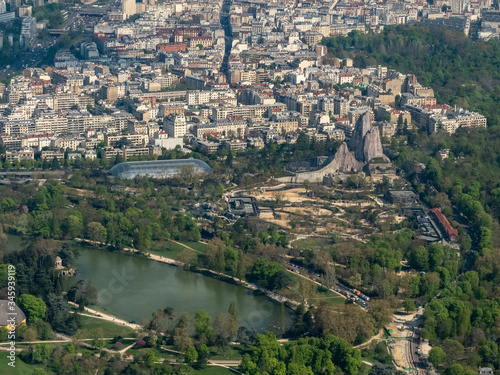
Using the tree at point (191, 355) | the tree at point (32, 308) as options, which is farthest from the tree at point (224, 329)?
the tree at point (32, 308)

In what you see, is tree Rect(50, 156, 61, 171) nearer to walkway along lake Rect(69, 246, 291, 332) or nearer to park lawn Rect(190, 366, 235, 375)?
walkway along lake Rect(69, 246, 291, 332)

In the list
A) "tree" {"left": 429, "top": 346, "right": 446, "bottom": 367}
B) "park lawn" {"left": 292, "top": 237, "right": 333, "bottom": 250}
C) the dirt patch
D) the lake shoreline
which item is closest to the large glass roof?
the dirt patch

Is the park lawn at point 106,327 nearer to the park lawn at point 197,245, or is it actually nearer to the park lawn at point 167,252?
the park lawn at point 167,252

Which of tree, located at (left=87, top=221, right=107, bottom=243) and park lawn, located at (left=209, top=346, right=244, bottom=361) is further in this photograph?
tree, located at (left=87, top=221, right=107, bottom=243)

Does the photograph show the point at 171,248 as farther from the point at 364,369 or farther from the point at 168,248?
the point at 364,369

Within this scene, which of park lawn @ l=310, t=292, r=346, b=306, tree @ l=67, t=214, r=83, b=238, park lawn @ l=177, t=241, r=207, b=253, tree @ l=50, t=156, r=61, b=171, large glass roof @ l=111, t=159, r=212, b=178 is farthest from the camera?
tree @ l=50, t=156, r=61, b=171

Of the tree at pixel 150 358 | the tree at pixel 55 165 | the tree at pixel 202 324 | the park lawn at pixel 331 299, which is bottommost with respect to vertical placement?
the park lawn at pixel 331 299

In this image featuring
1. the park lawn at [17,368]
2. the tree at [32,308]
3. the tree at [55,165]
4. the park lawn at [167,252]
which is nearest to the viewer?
the park lawn at [17,368]
